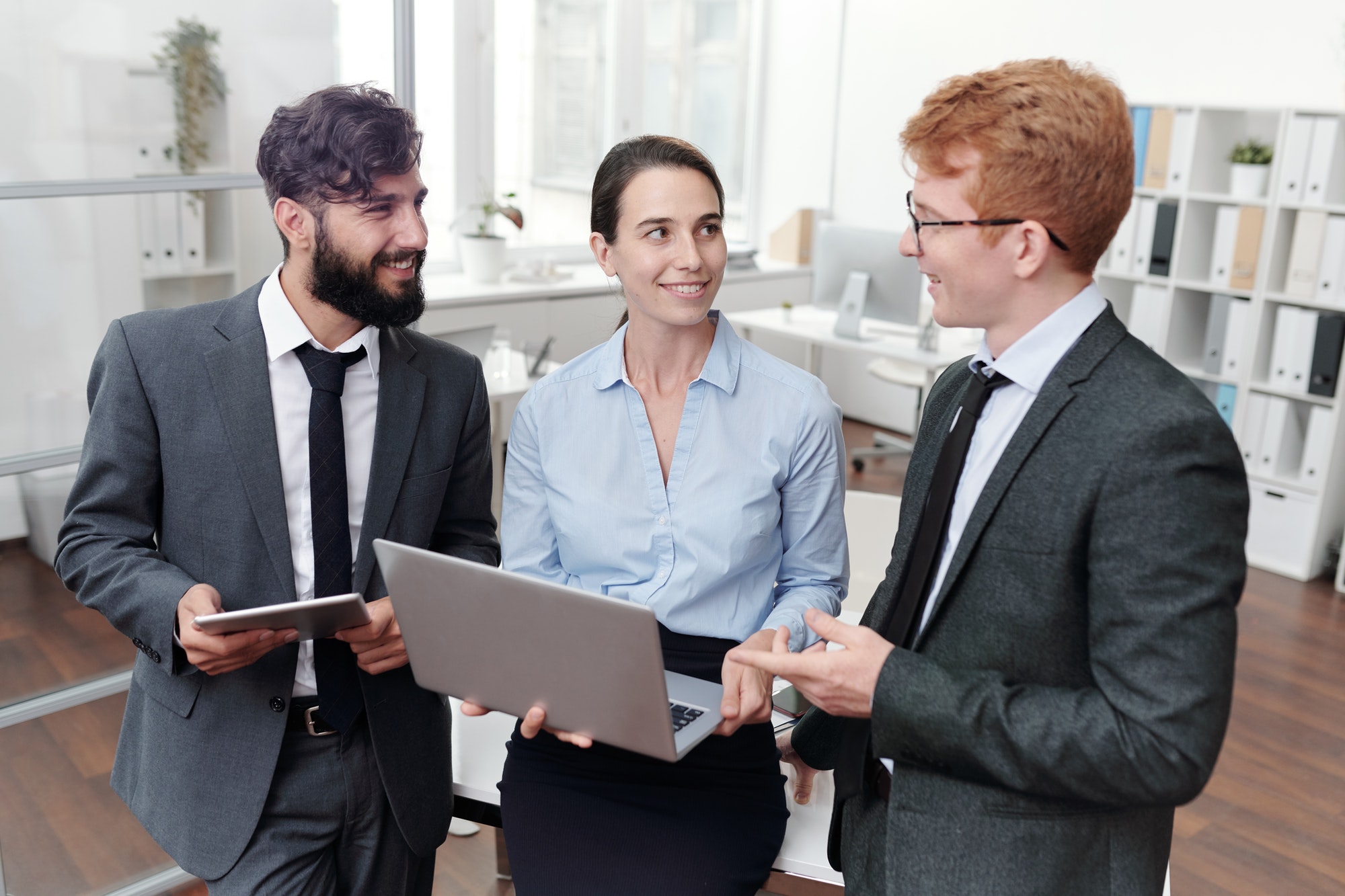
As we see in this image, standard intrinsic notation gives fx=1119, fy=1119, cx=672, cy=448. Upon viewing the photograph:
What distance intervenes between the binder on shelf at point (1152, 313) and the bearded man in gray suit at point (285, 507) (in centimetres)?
423

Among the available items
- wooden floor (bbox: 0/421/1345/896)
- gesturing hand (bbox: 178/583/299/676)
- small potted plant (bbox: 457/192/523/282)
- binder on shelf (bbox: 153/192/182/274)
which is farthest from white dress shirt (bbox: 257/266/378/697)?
small potted plant (bbox: 457/192/523/282)

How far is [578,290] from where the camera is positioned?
5785 mm

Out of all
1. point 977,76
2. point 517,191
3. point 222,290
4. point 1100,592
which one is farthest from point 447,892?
point 517,191

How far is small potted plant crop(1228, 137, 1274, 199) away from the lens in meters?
4.64

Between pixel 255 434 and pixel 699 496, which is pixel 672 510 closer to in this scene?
pixel 699 496

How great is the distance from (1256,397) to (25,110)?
4564mm

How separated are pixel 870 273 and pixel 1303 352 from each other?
1.83 metres

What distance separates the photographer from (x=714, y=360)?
1737 millimetres

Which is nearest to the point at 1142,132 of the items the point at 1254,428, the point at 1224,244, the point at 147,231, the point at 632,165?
the point at 1224,244

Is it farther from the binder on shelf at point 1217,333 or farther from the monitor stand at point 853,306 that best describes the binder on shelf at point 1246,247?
the monitor stand at point 853,306

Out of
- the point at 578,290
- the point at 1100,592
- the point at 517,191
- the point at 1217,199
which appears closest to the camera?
the point at 1100,592

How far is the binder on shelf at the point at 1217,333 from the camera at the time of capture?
482 centimetres

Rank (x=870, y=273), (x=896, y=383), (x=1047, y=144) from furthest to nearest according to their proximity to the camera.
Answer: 1. (x=896, y=383)
2. (x=870, y=273)
3. (x=1047, y=144)

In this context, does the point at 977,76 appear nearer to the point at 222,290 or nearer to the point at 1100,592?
the point at 1100,592
